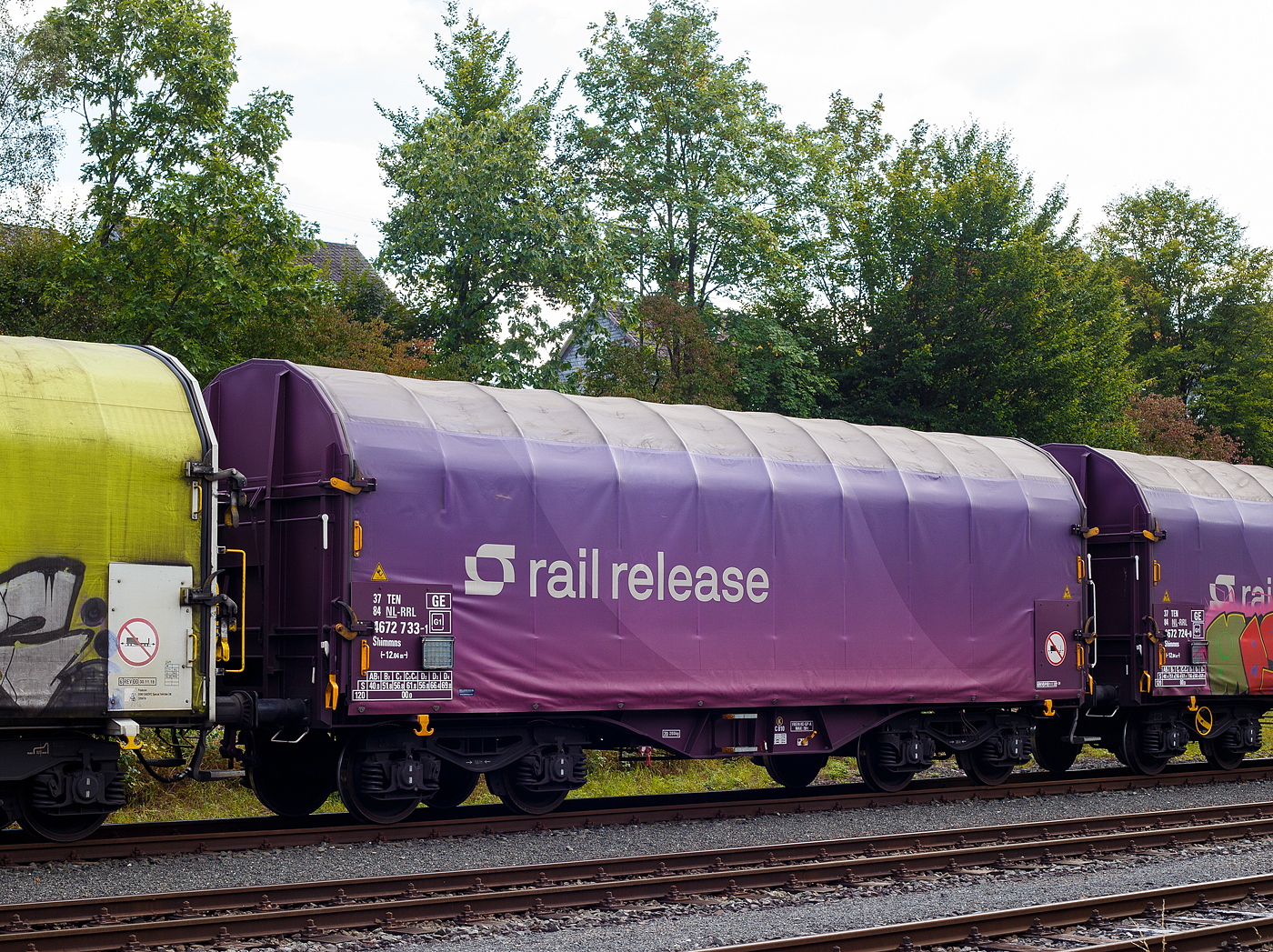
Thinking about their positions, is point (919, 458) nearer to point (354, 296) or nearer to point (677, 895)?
point (677, 895)

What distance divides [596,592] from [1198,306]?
162 feet

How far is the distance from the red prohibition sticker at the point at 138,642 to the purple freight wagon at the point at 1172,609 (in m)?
12.2

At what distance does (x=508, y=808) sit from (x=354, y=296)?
1790 centimetres

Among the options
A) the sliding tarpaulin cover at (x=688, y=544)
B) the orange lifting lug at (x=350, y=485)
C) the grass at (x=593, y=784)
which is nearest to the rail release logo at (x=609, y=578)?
the sliding tarpaulin cover at (x=688, y=544)

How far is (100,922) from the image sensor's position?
25.6 ft

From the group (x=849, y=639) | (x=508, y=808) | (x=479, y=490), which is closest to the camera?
(x=479, y=490)

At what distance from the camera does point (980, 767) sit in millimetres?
16062

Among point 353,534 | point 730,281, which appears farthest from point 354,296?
point 353,534

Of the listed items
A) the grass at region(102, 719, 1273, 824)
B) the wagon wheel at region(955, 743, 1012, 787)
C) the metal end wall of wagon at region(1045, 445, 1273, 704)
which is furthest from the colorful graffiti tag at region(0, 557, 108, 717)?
the metal end wall of wagon at region(1045, 445, 1273, 704)

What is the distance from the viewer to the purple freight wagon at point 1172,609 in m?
17.1

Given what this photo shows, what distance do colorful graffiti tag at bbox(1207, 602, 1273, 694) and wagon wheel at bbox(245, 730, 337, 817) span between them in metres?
12.0

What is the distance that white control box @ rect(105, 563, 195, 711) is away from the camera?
32.1 feet

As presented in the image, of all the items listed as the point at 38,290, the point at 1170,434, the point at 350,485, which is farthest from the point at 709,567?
the point at 1170,434

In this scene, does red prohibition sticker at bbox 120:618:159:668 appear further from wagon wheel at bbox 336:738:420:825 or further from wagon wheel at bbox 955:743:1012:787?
wagon wheel at bbox 955:743:1012:787
